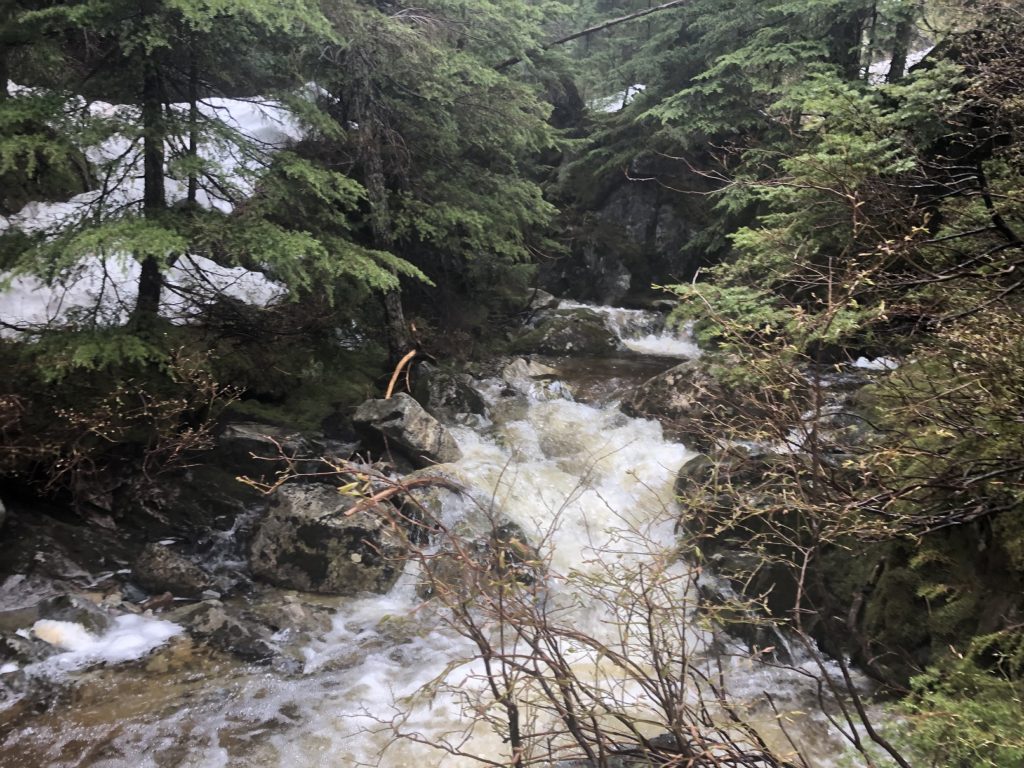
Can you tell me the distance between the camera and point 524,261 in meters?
13.8

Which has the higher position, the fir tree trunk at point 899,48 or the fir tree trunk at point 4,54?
the fir tree trunk at point 899,48

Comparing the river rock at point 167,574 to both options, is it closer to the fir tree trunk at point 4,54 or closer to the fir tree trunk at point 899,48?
the fir tree trunk at point 4,54

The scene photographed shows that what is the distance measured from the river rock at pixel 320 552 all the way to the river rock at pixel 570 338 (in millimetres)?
6939

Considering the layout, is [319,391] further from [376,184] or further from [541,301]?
[541,301]

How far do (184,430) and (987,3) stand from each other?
899 centimetres

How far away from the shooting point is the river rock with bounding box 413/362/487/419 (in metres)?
10.2

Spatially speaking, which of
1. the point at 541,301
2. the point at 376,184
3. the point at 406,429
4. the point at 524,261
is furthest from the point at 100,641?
the point at 541,301

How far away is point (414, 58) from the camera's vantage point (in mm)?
8359

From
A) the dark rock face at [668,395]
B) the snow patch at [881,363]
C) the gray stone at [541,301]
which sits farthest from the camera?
the gray stone at [541,301]

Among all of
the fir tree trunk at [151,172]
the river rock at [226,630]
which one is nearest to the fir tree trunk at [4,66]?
the fir tree trunk at [151,172]

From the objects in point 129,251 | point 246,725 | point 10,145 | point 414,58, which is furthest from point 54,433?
point 414,58

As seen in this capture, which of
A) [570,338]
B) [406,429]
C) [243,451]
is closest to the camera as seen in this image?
[243,451]

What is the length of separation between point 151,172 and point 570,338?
8749 millimetres

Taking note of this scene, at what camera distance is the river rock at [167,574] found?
6363 millimetres
